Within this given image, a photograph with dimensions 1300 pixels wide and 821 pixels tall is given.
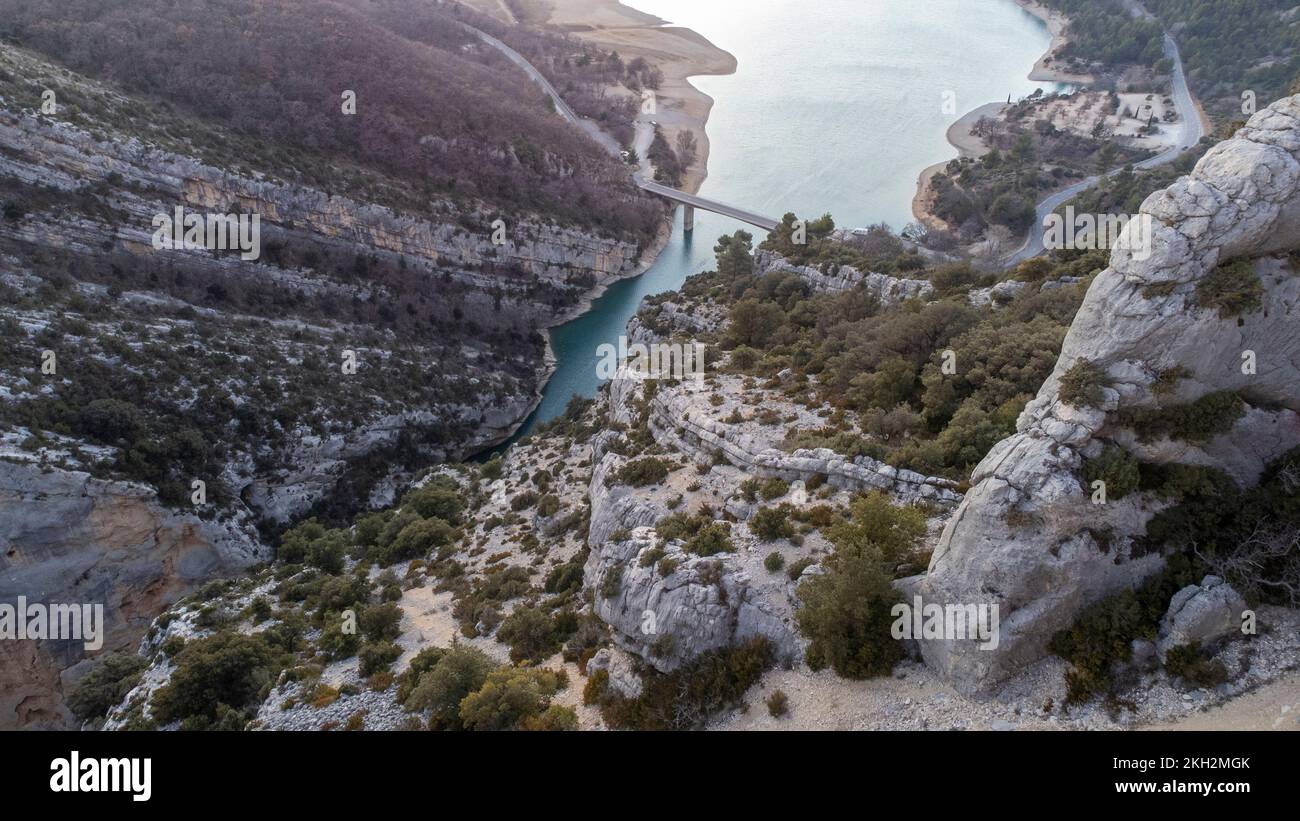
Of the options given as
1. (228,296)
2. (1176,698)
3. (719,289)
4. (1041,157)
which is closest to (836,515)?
(1176,698)

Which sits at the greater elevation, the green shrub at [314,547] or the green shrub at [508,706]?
the green shrub at [314,547]

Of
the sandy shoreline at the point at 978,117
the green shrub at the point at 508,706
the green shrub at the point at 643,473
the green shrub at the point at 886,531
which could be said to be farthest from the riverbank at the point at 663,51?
the green shrub at the point at 508,706

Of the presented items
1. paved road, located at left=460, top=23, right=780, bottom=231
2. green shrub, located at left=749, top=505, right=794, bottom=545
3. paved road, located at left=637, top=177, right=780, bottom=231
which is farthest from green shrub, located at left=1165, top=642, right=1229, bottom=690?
paved road, located at left=637, top=177, right=780, bottom=231

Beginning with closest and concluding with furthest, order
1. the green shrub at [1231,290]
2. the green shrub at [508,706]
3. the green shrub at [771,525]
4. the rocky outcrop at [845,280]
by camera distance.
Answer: the green shrub at [1231,290], the green shrub at [508,706], the green shrub at [771,525], the rocky outcrop at [845,280]

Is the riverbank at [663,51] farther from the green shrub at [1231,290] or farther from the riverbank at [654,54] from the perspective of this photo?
the green shrub at [1231,290]

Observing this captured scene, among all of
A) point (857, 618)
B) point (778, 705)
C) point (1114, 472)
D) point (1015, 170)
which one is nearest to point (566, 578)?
point (778, 705)

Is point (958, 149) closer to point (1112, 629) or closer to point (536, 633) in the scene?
point (536, 633)
